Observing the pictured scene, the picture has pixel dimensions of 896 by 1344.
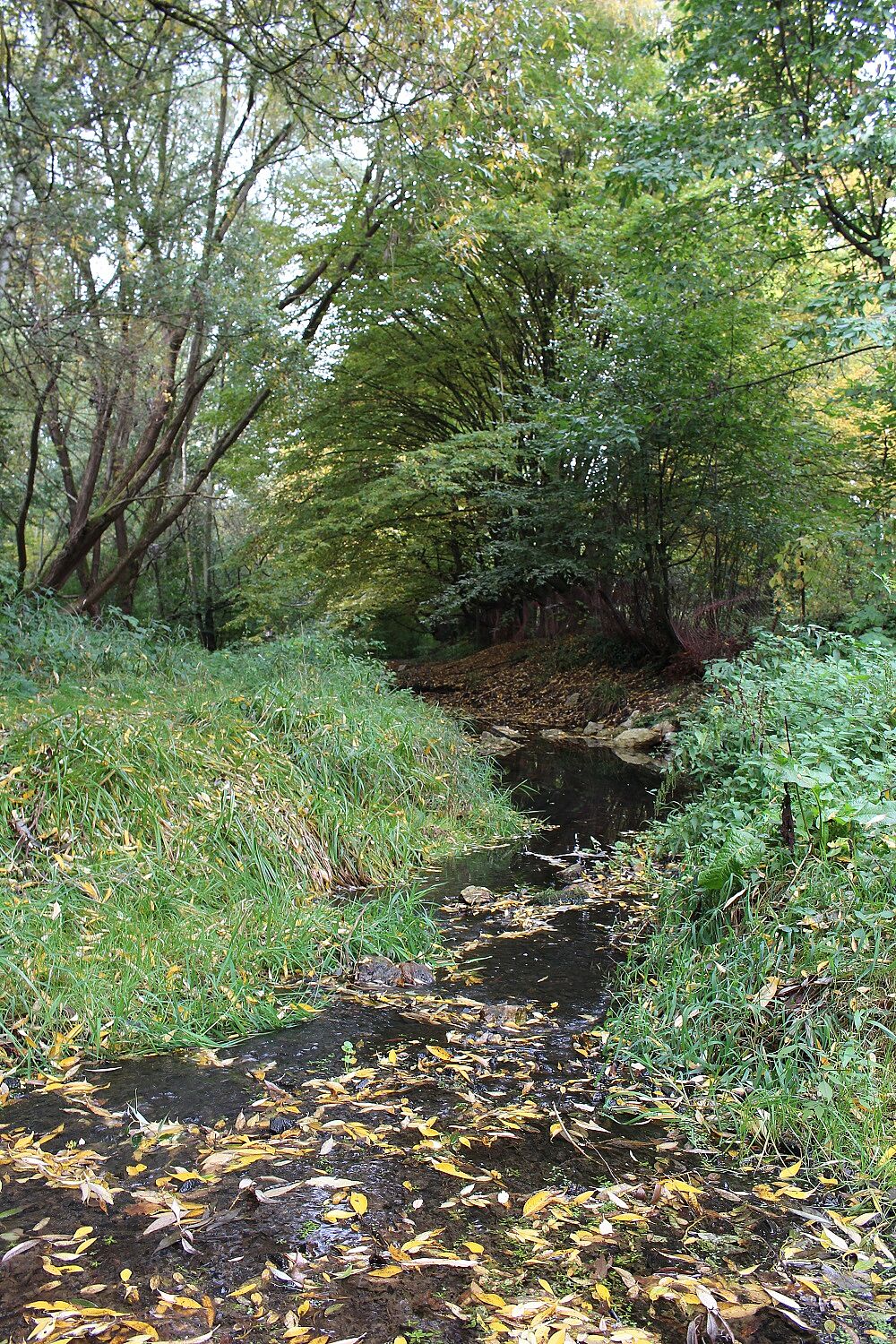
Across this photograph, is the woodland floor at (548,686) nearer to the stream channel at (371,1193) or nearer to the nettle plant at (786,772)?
the nettle plant at (786,772)

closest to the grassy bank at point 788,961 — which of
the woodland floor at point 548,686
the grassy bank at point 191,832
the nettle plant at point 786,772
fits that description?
the nettle plant at point 786,772

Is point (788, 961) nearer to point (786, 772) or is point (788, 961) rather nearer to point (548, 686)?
point (786, 772)

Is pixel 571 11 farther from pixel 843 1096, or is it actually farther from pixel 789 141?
pixel 843 1096

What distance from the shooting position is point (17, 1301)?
72.1 inches

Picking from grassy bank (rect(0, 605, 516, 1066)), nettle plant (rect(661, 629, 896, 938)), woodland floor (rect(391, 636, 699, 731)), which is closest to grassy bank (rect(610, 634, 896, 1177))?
nettle plant (rect(661, 629, 896, 938))

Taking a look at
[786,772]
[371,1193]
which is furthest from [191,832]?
[786,772]

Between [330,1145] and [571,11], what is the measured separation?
488 inches

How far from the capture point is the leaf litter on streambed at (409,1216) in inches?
72.0

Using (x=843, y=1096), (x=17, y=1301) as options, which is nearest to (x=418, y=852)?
(x=843, y=1096)

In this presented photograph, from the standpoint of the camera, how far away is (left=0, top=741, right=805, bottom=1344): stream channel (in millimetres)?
1834

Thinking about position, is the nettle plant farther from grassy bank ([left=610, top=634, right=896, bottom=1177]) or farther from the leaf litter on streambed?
the leaf litter on streambed

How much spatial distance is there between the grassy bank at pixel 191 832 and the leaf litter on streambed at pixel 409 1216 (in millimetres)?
397

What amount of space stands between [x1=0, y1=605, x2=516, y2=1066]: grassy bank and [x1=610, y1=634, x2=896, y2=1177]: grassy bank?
51.2 inches

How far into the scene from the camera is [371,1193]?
2.26 m
